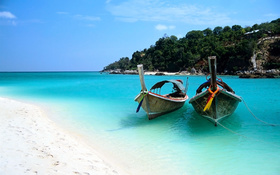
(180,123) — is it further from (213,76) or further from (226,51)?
(226,51)

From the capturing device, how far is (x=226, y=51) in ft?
210

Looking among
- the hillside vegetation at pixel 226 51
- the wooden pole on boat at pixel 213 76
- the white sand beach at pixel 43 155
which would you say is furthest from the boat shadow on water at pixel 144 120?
the hillside vegetation at pixel 226 51

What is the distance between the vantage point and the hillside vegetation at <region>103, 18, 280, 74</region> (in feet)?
193

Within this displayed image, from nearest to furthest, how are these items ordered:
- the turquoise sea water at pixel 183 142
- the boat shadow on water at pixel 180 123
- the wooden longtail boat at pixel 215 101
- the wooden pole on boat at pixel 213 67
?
the turquoise sea water at pixel 183 142 < the wooden pole on boat at pixel 213 67 < the wooden longtail boat at pixel 215 101 < the boat shadow on water at pixel 180 123

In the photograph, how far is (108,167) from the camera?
5.00 meters

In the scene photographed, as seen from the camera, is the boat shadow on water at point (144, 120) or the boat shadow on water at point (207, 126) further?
the boat shadow on water at point (144, 120)

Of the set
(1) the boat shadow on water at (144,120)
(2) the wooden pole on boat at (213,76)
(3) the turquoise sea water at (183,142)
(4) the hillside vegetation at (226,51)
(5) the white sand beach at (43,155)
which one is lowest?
(3) the turquoise sea water at (183,142)

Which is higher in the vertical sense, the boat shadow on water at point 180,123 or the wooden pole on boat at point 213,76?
the wooden pole on boat at point 213,76

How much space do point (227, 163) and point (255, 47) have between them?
209 ft

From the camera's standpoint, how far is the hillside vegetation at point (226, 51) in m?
58.9

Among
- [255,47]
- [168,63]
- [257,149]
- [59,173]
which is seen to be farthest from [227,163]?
[168,63]

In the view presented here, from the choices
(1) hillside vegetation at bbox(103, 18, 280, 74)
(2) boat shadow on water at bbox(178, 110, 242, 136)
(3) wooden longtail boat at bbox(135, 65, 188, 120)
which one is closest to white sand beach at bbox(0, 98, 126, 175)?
(3) wooden longtail boat at bbox(135, 65, 188, 120)

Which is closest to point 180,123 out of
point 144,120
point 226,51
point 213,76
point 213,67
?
point 144,120

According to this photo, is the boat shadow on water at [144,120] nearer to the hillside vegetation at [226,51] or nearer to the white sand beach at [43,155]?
the white sand beach at [43,155]
